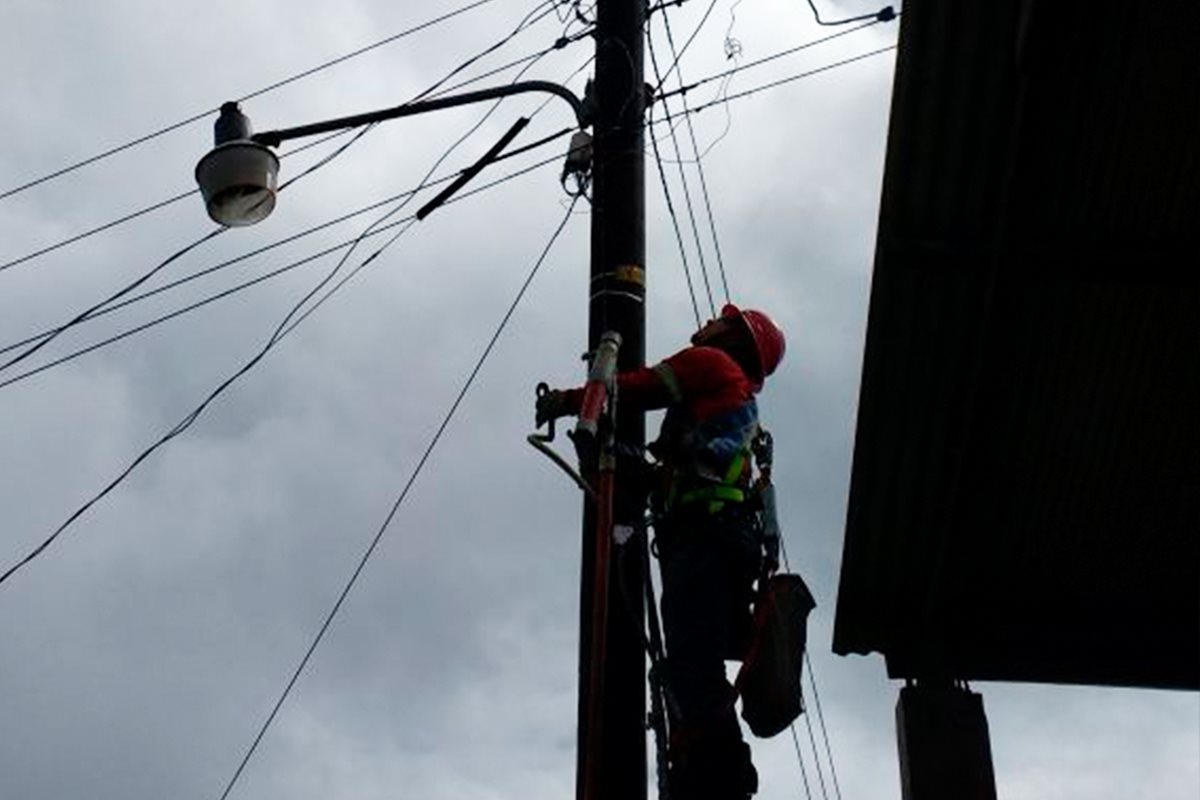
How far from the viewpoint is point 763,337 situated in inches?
231

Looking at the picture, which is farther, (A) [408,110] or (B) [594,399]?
(A) [408,110]

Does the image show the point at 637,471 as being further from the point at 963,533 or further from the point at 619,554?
the point at 963,533

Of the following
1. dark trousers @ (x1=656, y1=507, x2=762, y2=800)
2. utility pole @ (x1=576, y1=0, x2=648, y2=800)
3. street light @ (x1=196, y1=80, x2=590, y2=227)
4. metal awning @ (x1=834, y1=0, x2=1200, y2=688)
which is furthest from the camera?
street light @ (x1=196, y1=80, x2=590, y2=227)

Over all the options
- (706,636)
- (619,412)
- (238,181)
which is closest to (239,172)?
(238,181)

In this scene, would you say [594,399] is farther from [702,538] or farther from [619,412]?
[702,538]

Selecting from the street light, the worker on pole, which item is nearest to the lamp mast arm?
the street light

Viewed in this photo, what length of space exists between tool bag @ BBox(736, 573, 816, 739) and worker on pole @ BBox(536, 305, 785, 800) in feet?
0.36

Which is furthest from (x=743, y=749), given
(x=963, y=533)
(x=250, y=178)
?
(x=250, y=178)

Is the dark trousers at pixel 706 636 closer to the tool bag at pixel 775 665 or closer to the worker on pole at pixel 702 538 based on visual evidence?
the worker on pole at pixel 702 538

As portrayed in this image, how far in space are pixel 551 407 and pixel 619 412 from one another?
1.21 ft

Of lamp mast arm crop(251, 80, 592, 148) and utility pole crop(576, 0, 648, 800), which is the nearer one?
utility pole crop(576, 0, 648, 800)

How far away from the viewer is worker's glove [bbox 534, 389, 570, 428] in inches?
204

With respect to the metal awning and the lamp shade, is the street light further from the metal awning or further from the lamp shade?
the metal awning

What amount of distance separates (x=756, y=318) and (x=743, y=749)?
161cm
